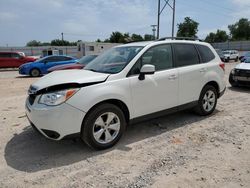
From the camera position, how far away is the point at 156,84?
433cm

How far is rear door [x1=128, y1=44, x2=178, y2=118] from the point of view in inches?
162

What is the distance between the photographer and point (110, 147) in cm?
393

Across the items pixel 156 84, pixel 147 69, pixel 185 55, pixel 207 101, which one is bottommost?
pixel 207 101

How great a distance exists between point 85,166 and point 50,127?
2.49 ft

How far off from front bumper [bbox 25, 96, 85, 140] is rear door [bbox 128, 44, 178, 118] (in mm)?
1083

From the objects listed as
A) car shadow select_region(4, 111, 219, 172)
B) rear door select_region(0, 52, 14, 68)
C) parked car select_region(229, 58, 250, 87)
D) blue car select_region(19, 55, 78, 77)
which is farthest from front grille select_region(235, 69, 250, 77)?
rear door select_region(0, 52, 14, 68)

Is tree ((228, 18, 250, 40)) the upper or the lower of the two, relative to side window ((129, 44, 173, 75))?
upper

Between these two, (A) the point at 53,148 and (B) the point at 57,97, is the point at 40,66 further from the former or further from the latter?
(B) the point at 57,97

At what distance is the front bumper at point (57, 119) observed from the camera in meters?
3.40

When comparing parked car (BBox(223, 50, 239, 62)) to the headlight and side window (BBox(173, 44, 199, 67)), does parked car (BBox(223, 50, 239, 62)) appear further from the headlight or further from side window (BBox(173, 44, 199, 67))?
the headlight

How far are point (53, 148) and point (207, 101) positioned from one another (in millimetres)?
3540

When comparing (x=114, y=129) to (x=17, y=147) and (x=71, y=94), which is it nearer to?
(x=71, y=94)

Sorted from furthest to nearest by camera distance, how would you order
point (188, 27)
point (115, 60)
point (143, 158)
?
point (188, 27), point (115, 60), point (143, 158)

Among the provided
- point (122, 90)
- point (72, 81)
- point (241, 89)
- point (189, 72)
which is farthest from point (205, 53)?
point (241, 89)
